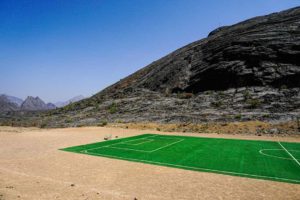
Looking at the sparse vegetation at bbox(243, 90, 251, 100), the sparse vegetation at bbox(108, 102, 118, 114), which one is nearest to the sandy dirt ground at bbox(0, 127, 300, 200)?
the sparse vegetation at bbox(243, 90, 251, 100)

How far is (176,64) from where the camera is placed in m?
63.6

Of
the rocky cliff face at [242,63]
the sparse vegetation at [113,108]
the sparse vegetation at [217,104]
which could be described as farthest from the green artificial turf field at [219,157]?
the rocky cliff face at [242,63]

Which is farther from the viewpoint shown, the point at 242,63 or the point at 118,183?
the point at 242,63

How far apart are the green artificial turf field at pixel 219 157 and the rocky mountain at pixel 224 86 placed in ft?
50.2

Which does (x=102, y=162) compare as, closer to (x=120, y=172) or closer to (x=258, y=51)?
(x=120, y=172)

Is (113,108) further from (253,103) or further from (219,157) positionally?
(219,157)

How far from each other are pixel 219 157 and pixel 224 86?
34397 mm

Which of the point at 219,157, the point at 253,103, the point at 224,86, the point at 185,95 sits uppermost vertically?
the point at 224,86

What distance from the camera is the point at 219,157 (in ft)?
49.4

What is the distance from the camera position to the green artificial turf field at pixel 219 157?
12.0 metres

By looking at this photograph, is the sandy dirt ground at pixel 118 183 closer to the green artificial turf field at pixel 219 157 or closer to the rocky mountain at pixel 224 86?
the green artificial turf field at pixel 219 157

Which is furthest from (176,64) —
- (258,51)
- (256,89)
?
(256,89)

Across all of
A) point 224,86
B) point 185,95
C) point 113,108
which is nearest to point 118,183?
point 113,108

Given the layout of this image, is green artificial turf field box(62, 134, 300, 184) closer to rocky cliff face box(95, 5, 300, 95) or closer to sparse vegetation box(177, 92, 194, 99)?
rocky cliff face box(95, 5, 300, 95)
